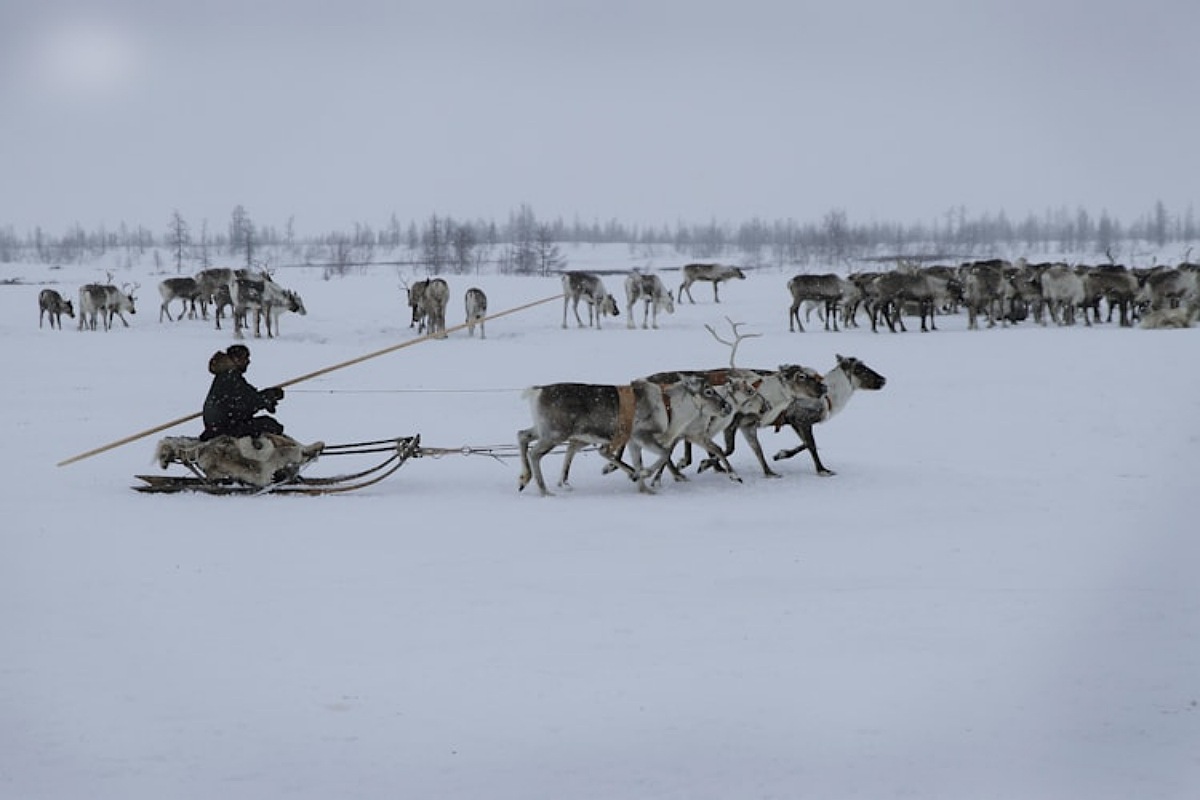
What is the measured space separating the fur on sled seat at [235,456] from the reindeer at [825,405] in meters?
4.22

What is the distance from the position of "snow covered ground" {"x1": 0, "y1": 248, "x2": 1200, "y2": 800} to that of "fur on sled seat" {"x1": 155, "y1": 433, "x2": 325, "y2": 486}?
237 millimetres

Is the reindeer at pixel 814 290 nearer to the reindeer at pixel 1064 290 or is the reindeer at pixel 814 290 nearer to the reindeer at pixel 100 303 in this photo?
the reindeer at pixel 1064 290

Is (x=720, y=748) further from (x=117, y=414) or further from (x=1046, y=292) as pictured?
(x=1046, y=292)

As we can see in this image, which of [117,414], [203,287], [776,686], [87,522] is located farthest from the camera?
[203,287]

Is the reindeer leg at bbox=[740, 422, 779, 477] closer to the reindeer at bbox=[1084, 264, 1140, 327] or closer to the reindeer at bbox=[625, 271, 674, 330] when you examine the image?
the reindeer at bbox=[625, 271, 674, 330]

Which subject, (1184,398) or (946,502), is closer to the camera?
(946,502)

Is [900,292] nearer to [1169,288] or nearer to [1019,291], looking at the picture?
[1019,291]

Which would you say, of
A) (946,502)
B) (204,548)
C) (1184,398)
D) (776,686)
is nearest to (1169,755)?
(776,686)

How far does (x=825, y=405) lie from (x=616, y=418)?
2235mm

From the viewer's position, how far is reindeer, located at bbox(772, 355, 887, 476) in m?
9.90

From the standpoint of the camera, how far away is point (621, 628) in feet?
18.0

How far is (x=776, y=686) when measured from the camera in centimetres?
470

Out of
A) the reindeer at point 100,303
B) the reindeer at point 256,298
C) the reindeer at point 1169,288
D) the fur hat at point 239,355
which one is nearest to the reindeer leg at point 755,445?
the fur hat at point 239,355

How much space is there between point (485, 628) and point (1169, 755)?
296cm
